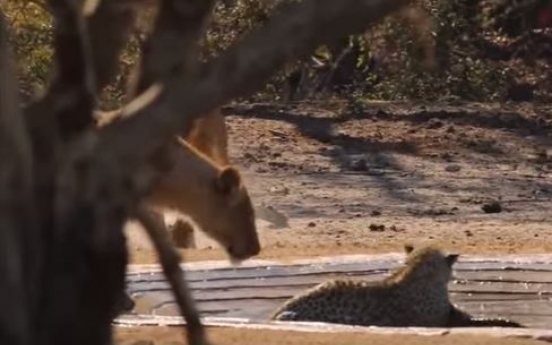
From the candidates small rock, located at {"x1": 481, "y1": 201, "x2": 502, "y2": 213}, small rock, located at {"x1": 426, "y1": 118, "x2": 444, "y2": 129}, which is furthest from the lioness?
small rock, located at {"x1": 426, "y1": 118, "x2": 444, "y2": 129}

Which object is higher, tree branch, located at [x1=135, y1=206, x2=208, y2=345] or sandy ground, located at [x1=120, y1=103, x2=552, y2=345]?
tree branch, located at [x1=135, y1=206, x2=208, y2=345]

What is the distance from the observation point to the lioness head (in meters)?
9.13

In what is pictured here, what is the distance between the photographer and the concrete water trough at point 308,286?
788cm

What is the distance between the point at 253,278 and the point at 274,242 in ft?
6.15

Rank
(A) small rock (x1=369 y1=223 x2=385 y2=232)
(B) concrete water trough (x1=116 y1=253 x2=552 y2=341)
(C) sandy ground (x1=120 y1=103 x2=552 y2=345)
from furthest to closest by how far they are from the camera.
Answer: (A) small rock (x1=369 y1=223 x2=385 y2=232), (C) sandy ground (x1=120 y1=103 x2=552 y2=345), (B) concrete water trough (x1=116 y1=253 x2=552 y2=341)

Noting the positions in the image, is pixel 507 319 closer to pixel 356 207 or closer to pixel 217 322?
pixel 217 322

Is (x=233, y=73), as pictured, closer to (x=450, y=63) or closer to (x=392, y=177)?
(x=392, y=177)

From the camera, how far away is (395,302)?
26.6ft

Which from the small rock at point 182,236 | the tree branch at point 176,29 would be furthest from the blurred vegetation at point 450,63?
the tree branch at point 176,29

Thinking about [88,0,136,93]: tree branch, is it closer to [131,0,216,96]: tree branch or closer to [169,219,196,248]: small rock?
[131,0,216,96]: tree branch

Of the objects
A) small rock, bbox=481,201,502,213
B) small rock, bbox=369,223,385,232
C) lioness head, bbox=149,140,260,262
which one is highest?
lioness head, bbox=149,140,260,262

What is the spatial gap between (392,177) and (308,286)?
15.3ft

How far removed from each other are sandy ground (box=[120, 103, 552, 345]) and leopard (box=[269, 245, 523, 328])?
5.64 ft

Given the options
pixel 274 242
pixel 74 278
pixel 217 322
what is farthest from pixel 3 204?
pixel 274 242
